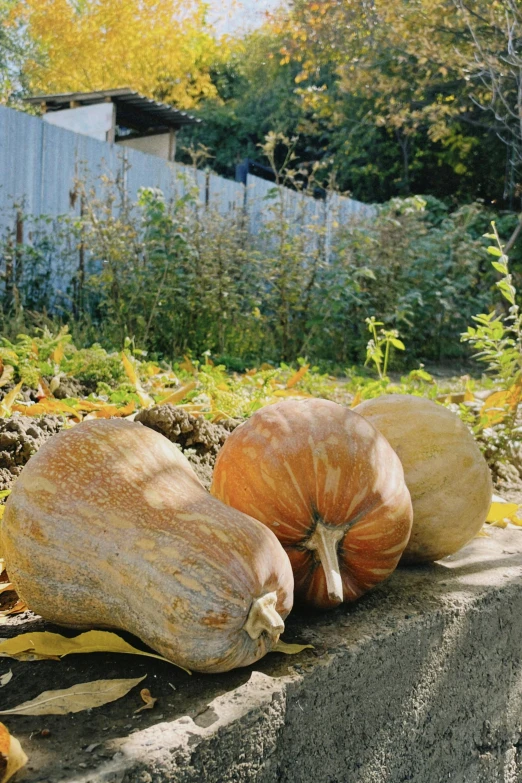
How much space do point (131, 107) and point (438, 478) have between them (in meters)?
16.7

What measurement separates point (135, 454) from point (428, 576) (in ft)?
3.04

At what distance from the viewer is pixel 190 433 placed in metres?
2.74

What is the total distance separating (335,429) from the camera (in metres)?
1.76

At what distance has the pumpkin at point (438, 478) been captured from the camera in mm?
2121

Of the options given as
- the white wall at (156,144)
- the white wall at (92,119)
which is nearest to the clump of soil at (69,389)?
the white wall at (92,119)

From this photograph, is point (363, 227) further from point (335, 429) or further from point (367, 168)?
point (335, 429)

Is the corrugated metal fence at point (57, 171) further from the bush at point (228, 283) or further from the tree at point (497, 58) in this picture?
the tree at point (497, 58)

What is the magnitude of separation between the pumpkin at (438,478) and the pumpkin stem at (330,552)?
1.71ft

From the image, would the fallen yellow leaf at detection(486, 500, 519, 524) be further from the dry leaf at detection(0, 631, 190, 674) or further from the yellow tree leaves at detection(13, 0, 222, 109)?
the yellow tree leaves at detection(13, 0, 222, 109)

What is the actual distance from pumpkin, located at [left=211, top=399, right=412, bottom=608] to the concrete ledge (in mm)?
118

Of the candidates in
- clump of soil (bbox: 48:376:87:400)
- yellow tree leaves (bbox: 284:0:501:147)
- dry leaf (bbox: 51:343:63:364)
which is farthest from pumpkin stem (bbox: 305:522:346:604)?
yellow tree leaves (bbox: 284:0:501:147)

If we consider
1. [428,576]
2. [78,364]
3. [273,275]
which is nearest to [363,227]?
[273,275]

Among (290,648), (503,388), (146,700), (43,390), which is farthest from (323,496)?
(43,390)

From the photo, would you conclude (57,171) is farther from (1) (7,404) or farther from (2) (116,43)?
(2) (116,43)
